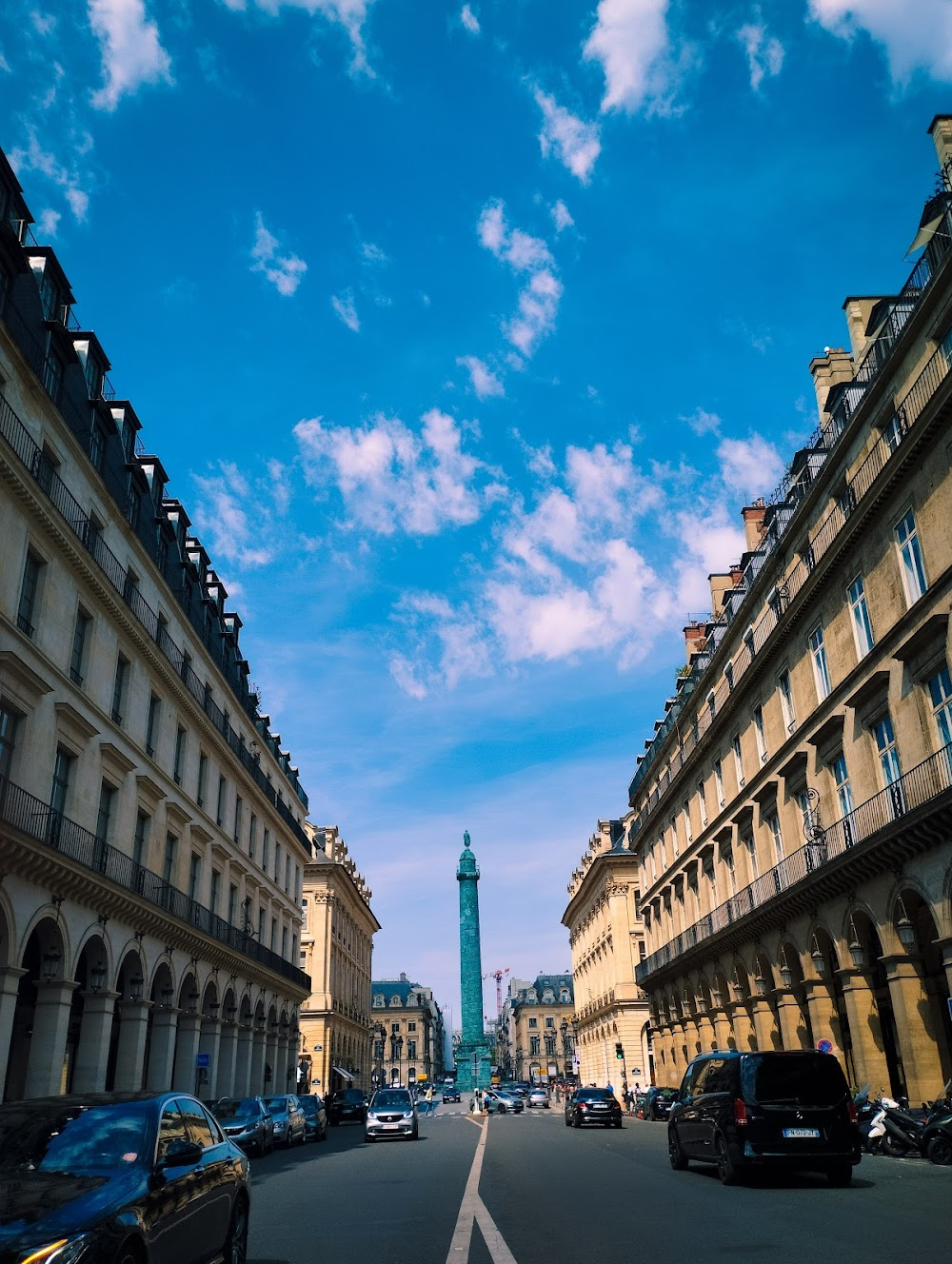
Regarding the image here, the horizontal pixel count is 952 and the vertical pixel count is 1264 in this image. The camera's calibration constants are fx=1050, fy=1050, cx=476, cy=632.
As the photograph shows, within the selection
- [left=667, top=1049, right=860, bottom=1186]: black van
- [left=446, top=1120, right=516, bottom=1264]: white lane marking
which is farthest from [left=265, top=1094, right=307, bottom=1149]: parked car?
[left=667, top=1049, right=860, bottom=1186]: black van

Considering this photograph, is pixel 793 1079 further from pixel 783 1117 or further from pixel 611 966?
pixel 611 966

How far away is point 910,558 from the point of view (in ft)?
76.1

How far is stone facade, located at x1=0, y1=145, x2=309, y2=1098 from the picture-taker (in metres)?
21.9

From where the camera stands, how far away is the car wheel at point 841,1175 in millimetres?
14531

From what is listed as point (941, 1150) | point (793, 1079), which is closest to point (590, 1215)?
point (793, 1079)

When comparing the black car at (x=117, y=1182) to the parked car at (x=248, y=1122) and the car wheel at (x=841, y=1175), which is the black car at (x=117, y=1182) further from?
the parked car at (x=248, y=1122)

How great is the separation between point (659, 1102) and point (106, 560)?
97.5ft

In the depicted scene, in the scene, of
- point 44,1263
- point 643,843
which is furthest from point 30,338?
point 643,843

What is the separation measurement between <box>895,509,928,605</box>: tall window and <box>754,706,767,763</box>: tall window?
11421 millimetres

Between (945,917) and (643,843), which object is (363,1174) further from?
(643,843)

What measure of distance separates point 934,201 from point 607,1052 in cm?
6194

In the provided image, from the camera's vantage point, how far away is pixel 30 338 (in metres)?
23.0

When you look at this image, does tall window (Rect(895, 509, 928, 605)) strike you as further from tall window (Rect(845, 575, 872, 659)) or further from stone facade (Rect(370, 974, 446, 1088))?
stone facade (Rect(370, 974, 446, 1088))

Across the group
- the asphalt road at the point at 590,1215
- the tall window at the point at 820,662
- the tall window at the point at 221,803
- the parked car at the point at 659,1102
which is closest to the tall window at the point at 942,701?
the tall window at the point at 820,662
